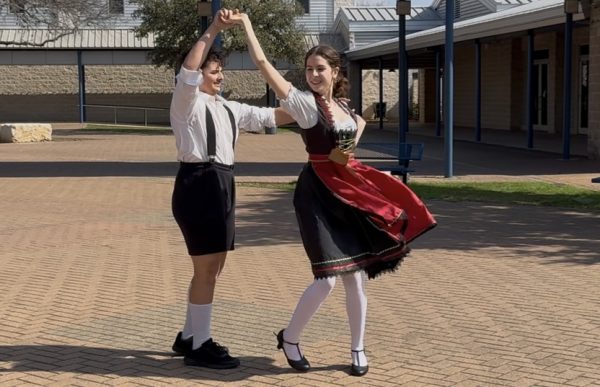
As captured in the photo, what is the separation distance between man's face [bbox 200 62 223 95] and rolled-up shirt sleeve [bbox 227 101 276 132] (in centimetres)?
17

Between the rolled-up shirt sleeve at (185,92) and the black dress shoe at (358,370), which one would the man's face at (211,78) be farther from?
the black dress shoe at (358,370)

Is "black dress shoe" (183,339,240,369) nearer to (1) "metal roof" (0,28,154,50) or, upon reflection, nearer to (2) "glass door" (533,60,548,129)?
(2) "glass door" (533,60,548,129)

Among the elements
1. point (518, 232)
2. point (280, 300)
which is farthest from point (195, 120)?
point (518, 232)

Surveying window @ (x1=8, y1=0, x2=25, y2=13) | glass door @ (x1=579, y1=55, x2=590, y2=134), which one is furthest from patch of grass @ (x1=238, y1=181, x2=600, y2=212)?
glass door @ (x1=579, y1=55, x2=590, y2=134)

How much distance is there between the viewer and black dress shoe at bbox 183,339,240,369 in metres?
5.05

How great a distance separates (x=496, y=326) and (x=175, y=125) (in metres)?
2.48

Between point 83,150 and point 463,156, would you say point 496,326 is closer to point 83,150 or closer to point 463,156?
point 463,156

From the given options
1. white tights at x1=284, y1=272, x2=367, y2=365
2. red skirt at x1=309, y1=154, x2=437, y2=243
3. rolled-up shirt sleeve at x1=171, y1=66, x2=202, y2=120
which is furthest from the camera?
white tights at x1=284, y1=272, x2=367, y2=365

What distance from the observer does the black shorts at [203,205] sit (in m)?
4.91

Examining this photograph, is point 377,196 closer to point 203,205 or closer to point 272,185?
point 203,205

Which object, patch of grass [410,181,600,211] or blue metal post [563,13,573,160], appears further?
blue metal post [563,13,573,160]

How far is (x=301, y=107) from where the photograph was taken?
477cm

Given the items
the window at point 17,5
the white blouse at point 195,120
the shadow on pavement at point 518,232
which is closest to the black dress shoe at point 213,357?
the white blouse at point 195,120

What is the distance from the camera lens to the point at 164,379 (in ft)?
16.1
